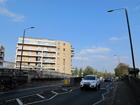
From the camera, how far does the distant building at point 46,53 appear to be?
6025 cm

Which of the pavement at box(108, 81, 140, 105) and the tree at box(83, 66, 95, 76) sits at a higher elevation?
the tree at box(83, 66, 95, 76)

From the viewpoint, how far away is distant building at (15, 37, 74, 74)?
198ft

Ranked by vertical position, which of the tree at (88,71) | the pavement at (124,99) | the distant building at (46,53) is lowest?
the pavement at (124,99)

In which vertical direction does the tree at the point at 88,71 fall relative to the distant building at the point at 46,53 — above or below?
below

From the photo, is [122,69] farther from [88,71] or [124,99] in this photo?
[124,99]

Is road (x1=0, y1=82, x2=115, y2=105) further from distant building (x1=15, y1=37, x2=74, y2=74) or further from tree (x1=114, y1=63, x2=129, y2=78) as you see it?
tree (x1=114, y1=63, x2=129, y2=78)

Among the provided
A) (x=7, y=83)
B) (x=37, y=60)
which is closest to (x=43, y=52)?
(x=37, y=60)

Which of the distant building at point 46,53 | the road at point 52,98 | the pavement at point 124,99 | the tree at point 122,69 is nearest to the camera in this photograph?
the pavement at point 124,99

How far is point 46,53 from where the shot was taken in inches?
2520

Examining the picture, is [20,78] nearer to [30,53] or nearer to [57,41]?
[30,53]

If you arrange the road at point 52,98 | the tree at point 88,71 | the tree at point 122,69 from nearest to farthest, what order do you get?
the road at point 52,98, the tree at point 122,69, the tree at point 88,71

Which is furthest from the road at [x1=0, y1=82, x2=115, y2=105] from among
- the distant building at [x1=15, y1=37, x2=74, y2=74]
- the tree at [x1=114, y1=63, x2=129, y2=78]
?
the tree at [x1=114, y1=63, x2=129, y2=78]

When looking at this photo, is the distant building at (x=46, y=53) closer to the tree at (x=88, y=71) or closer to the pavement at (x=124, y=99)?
the tree at (x=88, y=71)

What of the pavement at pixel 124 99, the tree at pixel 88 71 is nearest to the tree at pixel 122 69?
the tree at pixel 88 71
